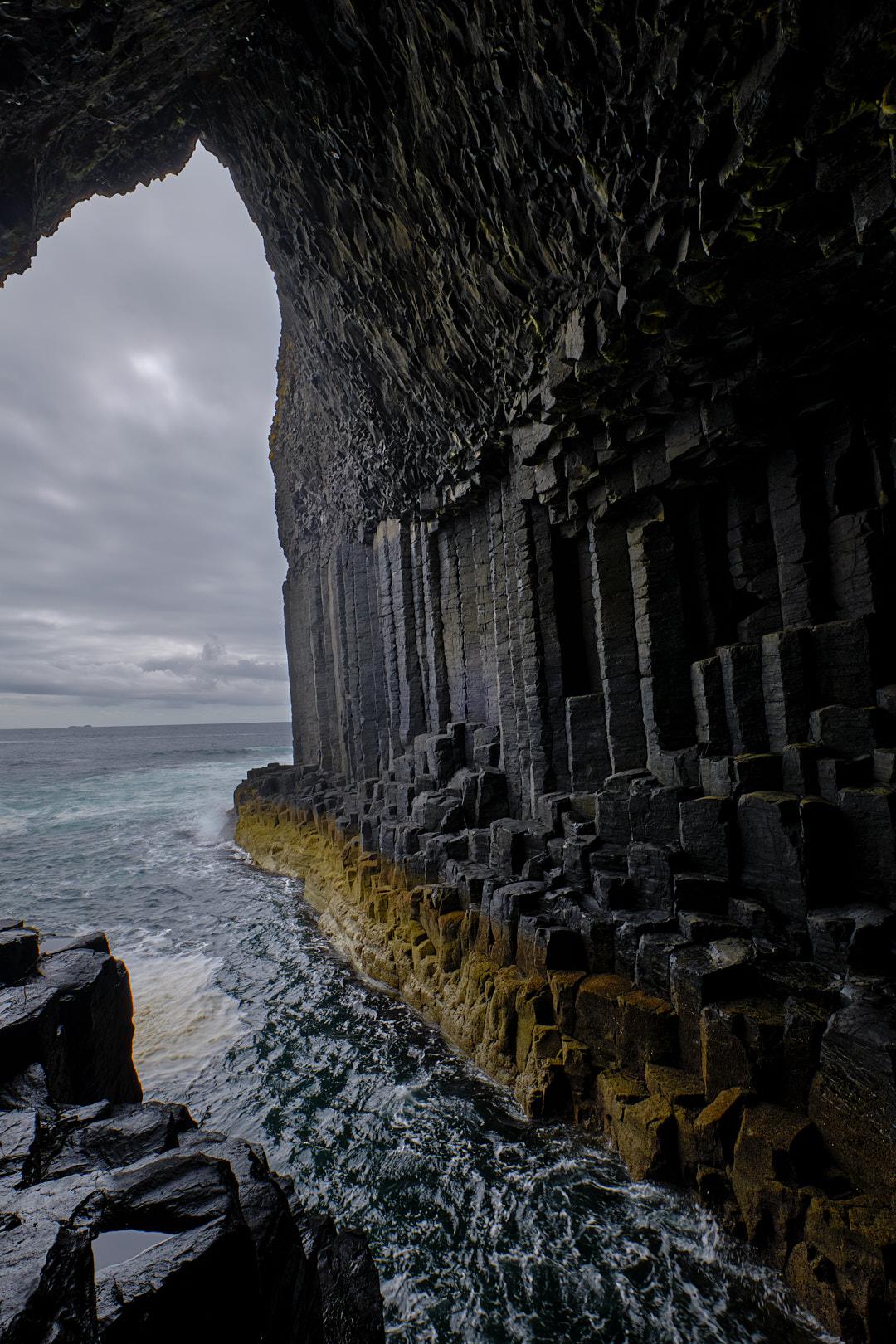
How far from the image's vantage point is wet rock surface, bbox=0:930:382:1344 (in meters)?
2.44

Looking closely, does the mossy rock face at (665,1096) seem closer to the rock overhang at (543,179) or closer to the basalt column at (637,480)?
the basalt column at (637,480)

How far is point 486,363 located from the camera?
11.1 meters

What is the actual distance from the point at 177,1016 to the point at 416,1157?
220 inches

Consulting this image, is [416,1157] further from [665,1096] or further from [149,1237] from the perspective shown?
[149,1237]

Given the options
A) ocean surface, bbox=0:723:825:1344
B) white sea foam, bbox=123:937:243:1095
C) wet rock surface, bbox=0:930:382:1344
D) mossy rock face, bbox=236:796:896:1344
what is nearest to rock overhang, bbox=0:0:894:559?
mossy rock face, bbox=236:796:896:1344

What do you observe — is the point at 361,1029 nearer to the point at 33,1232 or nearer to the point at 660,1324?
the point at 660,1324

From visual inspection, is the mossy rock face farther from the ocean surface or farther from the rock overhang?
the rock overhang

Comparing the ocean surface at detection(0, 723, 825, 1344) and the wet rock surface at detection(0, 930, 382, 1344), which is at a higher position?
the wet rock surface at detection(0, 930, 382, 1344)

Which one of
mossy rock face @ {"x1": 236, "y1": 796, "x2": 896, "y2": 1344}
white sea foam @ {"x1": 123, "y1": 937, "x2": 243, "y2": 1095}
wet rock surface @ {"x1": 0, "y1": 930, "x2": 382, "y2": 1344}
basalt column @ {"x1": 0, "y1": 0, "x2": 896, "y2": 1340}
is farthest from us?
white sea foam @ {"x1": 123, "y1": 937, "x2": 243, "y2": 1095}

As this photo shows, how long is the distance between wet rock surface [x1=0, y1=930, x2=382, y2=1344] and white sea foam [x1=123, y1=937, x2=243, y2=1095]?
4303mm

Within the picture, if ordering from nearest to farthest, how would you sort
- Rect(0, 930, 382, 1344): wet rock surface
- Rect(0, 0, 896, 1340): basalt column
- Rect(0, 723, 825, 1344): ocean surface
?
Rect(0, 930, 382, 1344): wet rock surface < Rect(0, 723, 825, 1344): ocean surface < Rect(0, 0, 896, 1340): basalt column

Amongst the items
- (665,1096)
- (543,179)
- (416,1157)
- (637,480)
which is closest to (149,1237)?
(416,1157)

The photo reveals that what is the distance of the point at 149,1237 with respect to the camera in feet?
10.0

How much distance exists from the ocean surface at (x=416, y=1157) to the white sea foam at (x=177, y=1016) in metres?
0.04
